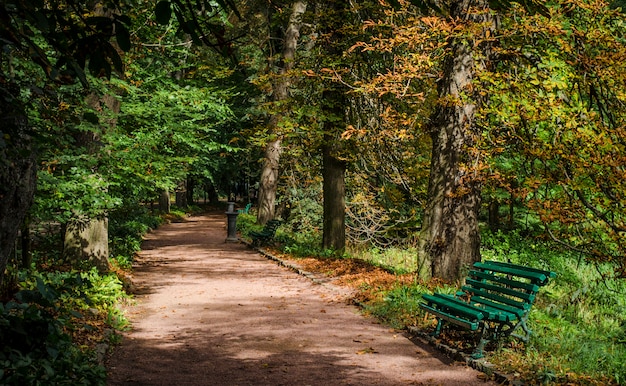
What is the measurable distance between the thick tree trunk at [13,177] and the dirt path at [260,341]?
2306 millimetres

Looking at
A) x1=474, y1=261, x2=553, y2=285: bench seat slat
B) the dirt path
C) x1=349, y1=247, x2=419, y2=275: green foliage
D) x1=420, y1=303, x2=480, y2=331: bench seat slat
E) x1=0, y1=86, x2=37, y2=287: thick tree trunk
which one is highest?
x1=0, y1=86, x2=37, y2=287: thick tree trunk

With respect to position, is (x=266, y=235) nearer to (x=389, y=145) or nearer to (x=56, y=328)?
(x=389, y=145)

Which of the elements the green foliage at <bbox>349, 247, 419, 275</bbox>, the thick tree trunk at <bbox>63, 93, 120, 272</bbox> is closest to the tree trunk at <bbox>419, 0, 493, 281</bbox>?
the green foliage at <bbox>349, 247, 419, 275</bbox>

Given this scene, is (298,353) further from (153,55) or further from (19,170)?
(153,55)

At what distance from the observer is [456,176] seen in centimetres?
993

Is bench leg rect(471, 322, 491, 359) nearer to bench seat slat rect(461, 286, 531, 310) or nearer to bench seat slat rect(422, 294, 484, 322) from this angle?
bench seat slat rect(422, 294, 484, 322)

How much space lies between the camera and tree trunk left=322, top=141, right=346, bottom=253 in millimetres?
16312

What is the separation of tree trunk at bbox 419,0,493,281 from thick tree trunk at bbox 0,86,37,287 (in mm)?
6896

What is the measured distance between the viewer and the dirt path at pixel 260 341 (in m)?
6.09

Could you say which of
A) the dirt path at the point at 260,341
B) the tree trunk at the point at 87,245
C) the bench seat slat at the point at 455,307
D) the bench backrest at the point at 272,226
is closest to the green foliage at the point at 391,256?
the bench backrest at the point at 272,226

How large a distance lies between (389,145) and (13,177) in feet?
38.0

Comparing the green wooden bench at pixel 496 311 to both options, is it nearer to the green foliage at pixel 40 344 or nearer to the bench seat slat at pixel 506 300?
the bench seat slat at pixel 506 300

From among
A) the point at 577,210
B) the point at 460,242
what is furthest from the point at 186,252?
the point at 577,210

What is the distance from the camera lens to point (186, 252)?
19.4 metres
